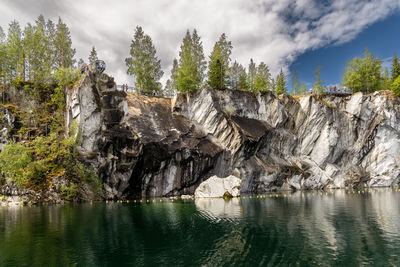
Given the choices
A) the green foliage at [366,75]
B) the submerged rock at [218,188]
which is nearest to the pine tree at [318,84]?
the green foliage at [366,75]

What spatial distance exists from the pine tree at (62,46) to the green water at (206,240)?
176ft

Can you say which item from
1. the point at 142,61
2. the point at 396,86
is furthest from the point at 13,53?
the point at 396,86

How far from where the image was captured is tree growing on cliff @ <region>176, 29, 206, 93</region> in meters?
67.0

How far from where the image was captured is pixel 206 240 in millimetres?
17734

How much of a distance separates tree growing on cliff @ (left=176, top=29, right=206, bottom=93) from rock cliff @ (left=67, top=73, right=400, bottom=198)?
5.45 m

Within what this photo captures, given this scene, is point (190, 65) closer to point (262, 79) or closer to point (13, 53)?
point (262, 79)

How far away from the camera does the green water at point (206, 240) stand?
1371cm

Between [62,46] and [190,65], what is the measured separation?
34.3 m

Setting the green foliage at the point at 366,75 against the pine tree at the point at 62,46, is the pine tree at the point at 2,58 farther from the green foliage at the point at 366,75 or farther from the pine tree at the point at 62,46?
the green foliage at the point at 366,75

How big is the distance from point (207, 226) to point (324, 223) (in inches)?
410

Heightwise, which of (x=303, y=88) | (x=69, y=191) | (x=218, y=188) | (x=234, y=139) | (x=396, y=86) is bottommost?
(x=218, y=188)

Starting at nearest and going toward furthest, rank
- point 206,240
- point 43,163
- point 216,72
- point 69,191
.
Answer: point 206,240 → point 43,163 → point 69,191 → point 216,72

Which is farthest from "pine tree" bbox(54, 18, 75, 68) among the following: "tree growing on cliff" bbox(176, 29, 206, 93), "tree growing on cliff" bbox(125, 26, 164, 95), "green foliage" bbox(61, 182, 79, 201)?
"green foliage" bbox(61, 182, 79, 201)

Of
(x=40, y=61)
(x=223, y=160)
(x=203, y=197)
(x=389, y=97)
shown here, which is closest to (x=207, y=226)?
(x=203, y=197)
